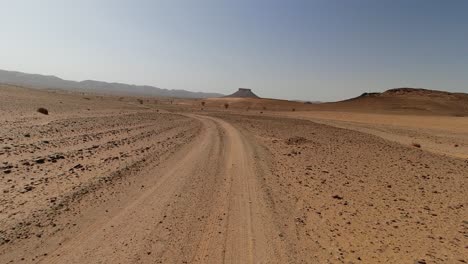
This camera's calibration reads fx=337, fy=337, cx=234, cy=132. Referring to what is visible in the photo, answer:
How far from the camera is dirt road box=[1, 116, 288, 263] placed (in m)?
4.97

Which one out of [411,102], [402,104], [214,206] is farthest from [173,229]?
[411,102]

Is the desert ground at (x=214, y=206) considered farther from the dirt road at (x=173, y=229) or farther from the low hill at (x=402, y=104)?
the low hill at (x=402, y=104)

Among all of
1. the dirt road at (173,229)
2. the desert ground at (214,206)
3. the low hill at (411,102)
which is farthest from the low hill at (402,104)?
the dirt road at (173,229)

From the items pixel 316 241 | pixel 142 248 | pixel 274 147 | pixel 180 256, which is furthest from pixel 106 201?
pixel 274 147

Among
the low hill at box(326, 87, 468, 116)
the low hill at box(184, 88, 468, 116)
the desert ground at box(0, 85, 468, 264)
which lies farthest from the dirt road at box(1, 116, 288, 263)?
the low hill at box(326, 87, 468, 116)

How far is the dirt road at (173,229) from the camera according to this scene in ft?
16.3

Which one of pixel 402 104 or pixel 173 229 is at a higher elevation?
pixel 402 104

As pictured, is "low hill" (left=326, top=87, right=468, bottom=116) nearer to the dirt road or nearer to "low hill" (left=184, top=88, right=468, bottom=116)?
"low hill" (left=184, top=88, right=468, bottom=116)

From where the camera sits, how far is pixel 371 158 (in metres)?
15.3

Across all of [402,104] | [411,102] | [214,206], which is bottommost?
[214,206]

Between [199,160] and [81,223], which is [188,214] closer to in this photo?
[81,223]

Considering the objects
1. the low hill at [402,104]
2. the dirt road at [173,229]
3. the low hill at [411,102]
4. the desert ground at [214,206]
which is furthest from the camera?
the low hill at [411,102]

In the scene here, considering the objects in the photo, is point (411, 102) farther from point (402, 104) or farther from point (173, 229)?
Answer: point (173, 229)

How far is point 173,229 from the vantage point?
19.7 ft
